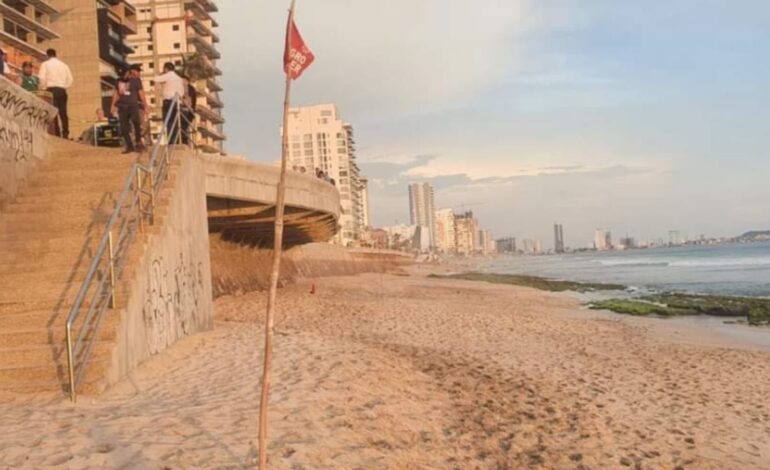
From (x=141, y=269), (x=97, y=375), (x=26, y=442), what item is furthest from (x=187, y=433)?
(x=141, y=269)

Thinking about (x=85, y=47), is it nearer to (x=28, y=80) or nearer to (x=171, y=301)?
(x=28, y=80)

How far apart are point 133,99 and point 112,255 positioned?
4753 millimetres

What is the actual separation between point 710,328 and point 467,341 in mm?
10456

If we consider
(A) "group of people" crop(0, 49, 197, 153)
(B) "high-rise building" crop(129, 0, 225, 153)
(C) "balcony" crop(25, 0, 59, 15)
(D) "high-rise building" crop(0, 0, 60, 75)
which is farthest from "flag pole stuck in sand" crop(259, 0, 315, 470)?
(B) "high-rise building" crop(129, 0, 225, 153)

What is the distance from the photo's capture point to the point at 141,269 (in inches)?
306

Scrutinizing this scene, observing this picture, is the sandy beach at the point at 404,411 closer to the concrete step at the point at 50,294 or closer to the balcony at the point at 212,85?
the concrete step at the point at 50,294

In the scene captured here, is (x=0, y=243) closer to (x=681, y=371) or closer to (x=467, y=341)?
(x=467, y=341)

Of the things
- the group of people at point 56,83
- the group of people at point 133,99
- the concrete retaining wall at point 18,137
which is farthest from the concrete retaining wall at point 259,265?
the concrete retaining wall at point 18,137

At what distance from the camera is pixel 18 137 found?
9773 mm

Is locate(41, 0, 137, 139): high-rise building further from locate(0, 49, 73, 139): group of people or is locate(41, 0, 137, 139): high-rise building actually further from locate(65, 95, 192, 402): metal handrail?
locate(65, 95, 192, 402): metal handrail

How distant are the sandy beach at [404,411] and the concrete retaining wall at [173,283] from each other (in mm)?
271

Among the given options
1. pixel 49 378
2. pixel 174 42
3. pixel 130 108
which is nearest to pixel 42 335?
pixel 49 378

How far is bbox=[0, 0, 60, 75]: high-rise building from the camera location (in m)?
49.9

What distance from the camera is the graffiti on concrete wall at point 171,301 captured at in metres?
8.06
